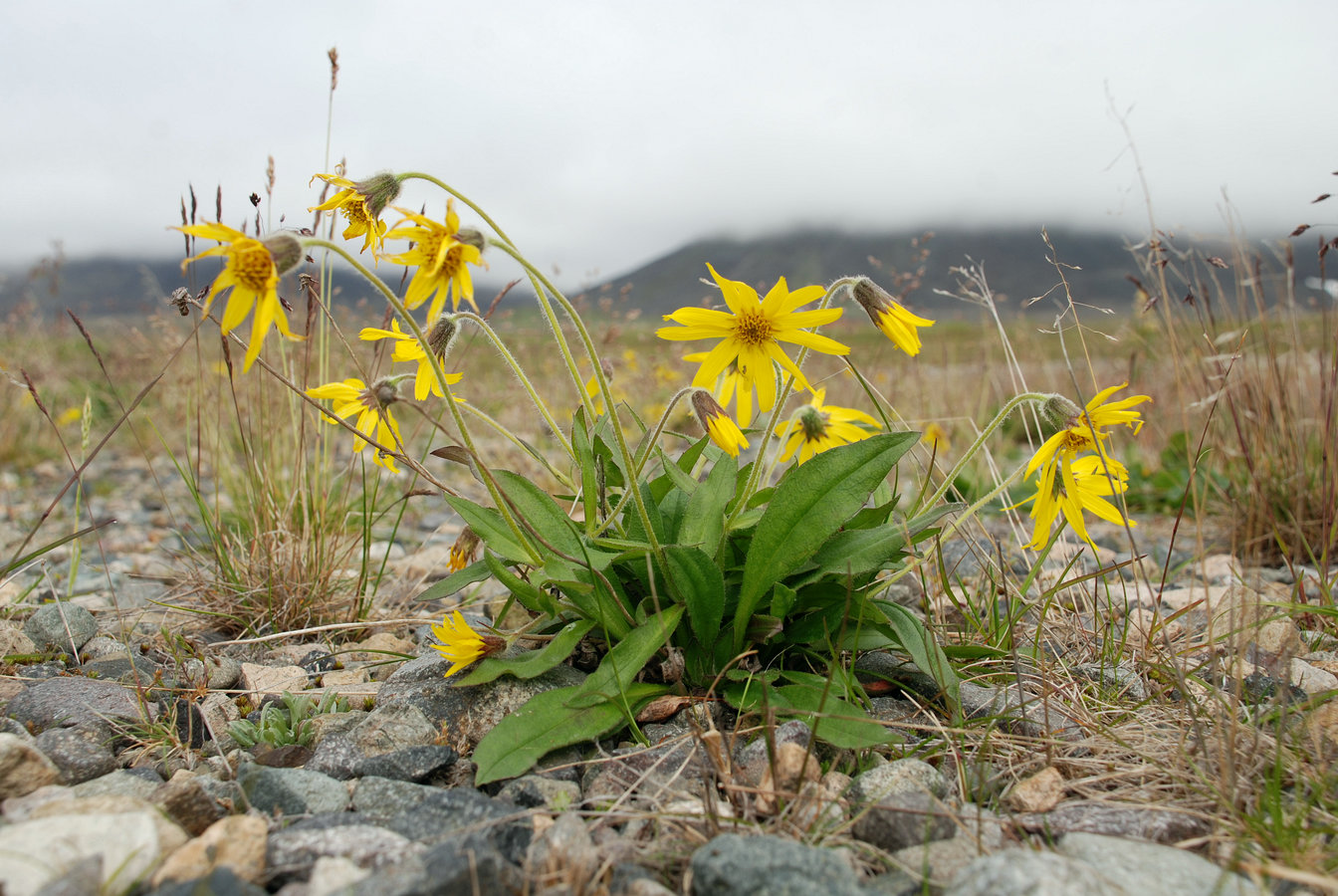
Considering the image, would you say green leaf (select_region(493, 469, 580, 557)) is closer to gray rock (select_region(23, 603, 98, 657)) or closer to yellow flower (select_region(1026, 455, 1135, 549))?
yellow flower (select_region(1026, 455, 1135, 549))

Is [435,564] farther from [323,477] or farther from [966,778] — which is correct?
[966,778]

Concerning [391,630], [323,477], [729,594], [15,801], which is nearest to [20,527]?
[323,477]

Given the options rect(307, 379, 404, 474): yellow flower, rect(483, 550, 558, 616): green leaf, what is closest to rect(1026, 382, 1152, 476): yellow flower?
rect(483, 550, 558, 616): green leaf

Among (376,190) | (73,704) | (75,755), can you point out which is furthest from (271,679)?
(376,190)

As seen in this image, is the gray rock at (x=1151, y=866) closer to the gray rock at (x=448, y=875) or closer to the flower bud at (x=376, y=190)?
the gray rock at (x=448, y=875)

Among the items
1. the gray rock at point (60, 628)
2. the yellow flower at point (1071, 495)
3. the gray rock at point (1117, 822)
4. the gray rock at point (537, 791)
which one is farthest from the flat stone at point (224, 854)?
the yellow flower at point (1071, 495)
